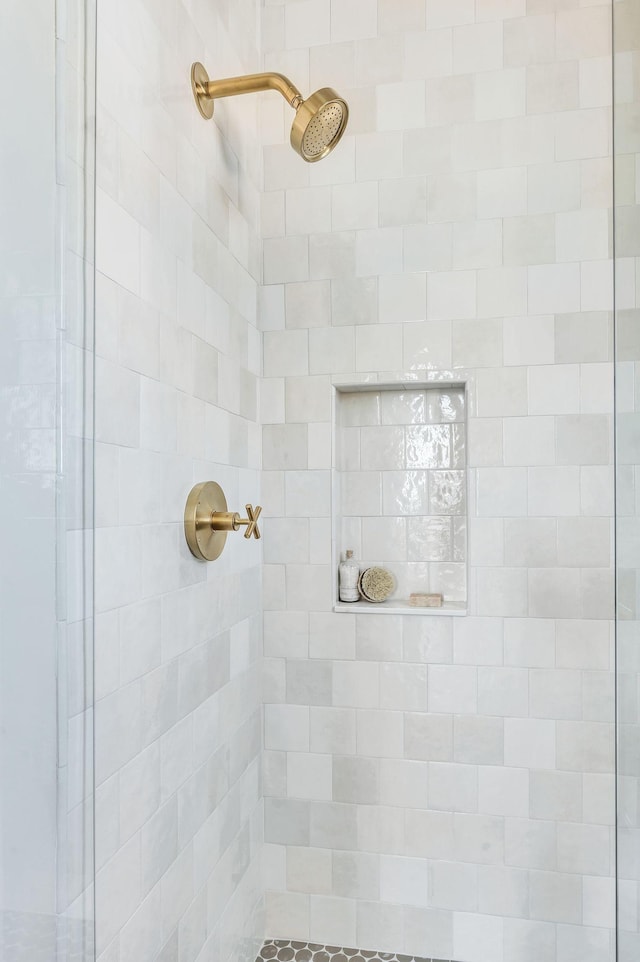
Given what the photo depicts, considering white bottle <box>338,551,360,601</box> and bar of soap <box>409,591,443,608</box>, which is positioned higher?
→ white bottle <box>338,551,360,601</box>

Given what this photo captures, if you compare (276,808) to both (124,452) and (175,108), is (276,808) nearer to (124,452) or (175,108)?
(124,452)

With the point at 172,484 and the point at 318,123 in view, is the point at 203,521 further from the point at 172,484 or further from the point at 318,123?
the point at 318,123

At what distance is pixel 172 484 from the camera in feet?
4.01

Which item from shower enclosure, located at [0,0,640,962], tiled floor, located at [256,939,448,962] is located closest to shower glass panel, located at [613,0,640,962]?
shower enclosure, located at [0,0,640,962]

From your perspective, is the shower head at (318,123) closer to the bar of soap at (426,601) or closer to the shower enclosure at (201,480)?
the shower enclosure at (201,480)

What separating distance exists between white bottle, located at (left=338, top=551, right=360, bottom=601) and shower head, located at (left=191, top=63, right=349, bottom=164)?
1.04 meters

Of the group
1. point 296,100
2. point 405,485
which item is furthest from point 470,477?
point 296,100

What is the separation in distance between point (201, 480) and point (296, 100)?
2.62ft

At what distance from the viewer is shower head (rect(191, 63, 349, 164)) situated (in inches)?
52.3

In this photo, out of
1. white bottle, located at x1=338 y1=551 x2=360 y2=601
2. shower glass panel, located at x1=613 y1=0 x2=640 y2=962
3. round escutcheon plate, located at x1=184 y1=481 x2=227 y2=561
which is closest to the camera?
shower glass panel, located at x1=613 y1=0 x2=640 y2=962

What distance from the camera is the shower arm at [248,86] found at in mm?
1337

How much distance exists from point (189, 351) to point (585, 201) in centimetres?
109

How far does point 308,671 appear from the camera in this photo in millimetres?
1792

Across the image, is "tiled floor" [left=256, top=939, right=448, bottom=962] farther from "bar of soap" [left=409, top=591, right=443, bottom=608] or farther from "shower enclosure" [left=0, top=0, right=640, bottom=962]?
"bar of soap" [left=409, top=591, right=443, bottom=608]
